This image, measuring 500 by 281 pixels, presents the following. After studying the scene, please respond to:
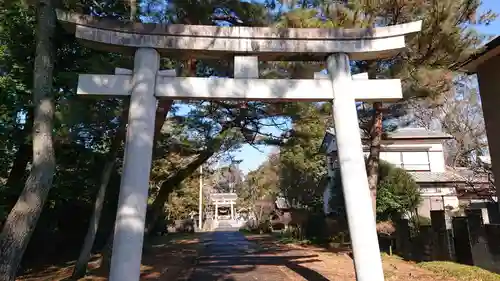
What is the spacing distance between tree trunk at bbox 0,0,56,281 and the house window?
2080cm

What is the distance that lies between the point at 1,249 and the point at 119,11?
6189 mm

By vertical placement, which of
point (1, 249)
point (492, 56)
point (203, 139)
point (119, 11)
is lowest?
point (1, 249)

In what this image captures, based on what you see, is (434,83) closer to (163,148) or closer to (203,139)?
(203,139)

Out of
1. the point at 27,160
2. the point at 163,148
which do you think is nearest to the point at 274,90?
the point at 163,148

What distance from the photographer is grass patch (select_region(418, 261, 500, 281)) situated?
8052 millimetres

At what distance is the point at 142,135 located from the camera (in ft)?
20.0

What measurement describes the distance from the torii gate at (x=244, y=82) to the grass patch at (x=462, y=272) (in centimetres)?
356

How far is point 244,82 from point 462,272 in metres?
6.65

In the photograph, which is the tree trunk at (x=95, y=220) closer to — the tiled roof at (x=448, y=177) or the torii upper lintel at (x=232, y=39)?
the torii upper lintel at (x=232, y=39)

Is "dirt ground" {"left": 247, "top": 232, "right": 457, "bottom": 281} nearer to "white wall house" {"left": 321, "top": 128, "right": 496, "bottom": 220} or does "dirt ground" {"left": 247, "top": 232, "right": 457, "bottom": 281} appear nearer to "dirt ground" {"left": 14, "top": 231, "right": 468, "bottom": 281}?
"dirt ground" {"left": 14, "top": 231, "right": 468, "bottom": 281}

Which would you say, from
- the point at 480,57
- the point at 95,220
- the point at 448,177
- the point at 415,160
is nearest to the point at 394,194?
the point at 448,177

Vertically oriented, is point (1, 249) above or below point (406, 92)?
below

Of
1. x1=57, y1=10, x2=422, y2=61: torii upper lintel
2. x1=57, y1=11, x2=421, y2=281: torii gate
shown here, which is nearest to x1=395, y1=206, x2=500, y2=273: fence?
x1=57, y1=11, x2=421, y2=281: torii gate

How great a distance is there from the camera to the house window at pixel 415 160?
22984 mm
